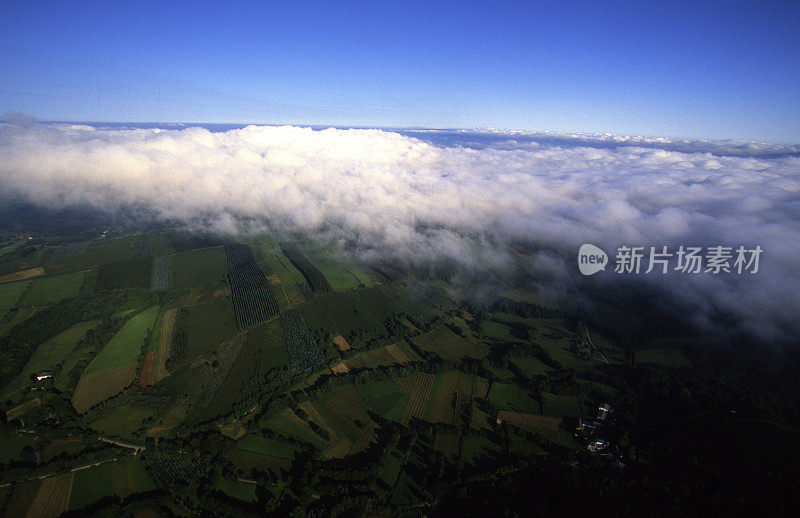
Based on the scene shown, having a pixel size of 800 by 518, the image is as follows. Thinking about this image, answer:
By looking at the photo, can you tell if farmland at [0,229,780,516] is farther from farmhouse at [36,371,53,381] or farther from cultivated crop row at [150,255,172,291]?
farmhouse at [36,371,53,381]

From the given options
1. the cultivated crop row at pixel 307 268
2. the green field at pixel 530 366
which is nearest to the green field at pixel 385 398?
the green field at pixel 530 366

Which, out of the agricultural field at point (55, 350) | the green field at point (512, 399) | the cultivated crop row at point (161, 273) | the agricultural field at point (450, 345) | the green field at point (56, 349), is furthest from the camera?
the cultivated crop row at point (161, 273)

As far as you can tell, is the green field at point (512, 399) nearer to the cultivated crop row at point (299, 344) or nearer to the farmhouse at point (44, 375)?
the cultivated crop row at point (299, 344)

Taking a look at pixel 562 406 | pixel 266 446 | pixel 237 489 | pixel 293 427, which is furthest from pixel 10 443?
pixel 562 406

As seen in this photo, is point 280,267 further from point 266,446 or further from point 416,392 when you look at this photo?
point 266,446

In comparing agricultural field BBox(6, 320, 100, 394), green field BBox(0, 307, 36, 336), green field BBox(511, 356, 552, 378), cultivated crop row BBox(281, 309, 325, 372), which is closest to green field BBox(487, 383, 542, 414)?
green field BBox(511, 356, 552, 378)

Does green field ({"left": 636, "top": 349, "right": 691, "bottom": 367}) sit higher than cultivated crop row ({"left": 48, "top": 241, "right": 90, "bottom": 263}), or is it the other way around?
cultivated crop row ({"left": 48, "top": 241, "right": 90, "bottom": 263})
